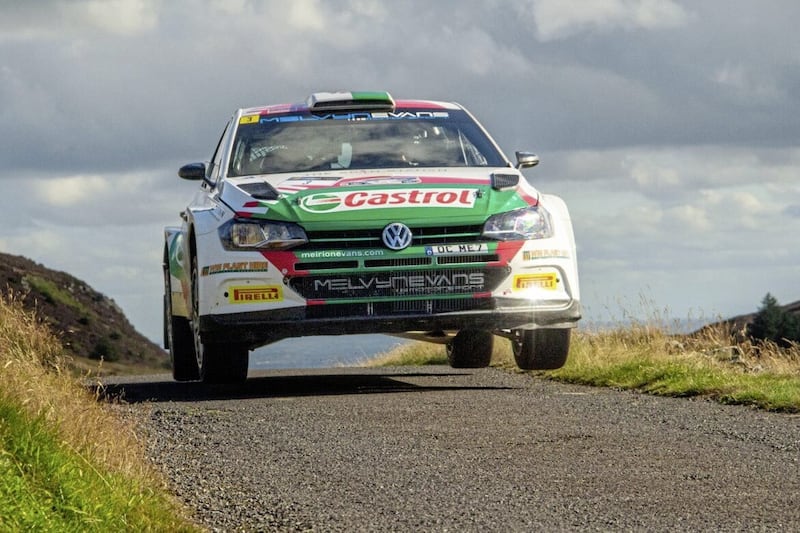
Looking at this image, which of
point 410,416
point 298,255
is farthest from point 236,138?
point 410,416

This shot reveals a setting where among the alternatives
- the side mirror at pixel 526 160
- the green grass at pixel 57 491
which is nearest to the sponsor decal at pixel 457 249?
the side mirror at pixel 526 160

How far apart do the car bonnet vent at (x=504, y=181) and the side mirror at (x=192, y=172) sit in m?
2.39

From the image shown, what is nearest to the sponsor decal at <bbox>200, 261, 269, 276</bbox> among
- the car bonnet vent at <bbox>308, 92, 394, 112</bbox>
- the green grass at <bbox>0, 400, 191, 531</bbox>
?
the car bonnet vent at <bbox>308, 92, 394, 112</bbox>

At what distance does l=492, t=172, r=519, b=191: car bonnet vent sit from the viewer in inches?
401

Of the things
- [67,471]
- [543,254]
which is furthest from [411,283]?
[67,471]

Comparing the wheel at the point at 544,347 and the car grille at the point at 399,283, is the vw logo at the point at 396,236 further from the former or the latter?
the wheel at the point at 544,347

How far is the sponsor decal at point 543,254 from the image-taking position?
10055 millimetres

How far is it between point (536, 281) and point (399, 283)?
1000 millimetres

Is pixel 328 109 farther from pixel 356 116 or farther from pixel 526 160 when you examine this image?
pixel 526 160

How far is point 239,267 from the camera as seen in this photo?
9.89 meters

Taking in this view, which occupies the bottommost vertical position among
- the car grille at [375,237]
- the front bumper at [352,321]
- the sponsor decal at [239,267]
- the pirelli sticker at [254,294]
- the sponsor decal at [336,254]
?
the front bumper at [352,321]

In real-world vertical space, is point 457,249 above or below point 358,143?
below

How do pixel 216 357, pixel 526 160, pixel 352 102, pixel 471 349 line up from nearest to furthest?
pixel 216 357 → pixel 526 160 → pixel 352 102 → pixel 471 349

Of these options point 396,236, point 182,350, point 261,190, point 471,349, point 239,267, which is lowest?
point 471,349
